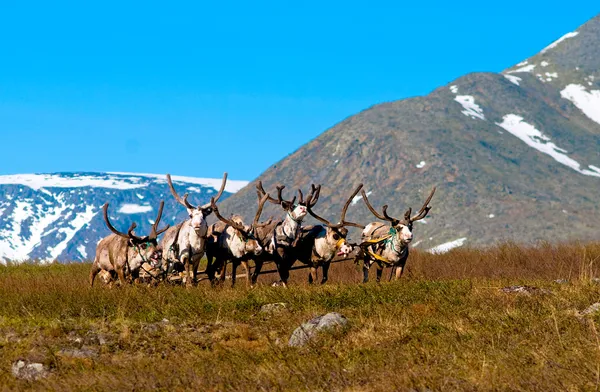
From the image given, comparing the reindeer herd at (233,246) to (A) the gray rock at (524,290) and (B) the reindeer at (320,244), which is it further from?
(A) the gray rock at (524,290)

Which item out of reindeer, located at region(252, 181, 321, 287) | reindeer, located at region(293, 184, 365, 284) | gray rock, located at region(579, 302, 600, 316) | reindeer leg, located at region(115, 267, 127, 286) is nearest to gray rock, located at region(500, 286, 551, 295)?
gray rock, located at region(579, 302, 600, 316)

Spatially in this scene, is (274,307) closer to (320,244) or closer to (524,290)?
(524,290)

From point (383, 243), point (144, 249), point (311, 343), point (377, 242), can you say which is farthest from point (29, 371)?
point (383, 243)

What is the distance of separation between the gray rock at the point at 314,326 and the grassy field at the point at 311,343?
190mm

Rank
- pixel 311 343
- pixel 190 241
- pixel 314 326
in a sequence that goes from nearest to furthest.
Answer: pixel 311 343 → pixel 314 326 → pixel 190 241

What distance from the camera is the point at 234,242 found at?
21531 millimetres

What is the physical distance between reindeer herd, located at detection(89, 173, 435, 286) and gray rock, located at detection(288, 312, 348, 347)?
631 centimetres

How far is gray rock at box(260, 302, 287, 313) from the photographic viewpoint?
1611 centimetres

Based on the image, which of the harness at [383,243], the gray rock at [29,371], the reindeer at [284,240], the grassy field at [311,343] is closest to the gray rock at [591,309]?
the grassy field at [311,343]

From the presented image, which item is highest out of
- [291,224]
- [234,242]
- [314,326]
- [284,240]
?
→ [291,224]

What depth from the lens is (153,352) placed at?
44.0 ft

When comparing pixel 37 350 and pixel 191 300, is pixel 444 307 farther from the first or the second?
pixel 37 350

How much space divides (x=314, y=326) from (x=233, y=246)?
7.79m

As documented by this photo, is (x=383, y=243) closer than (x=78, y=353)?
No
